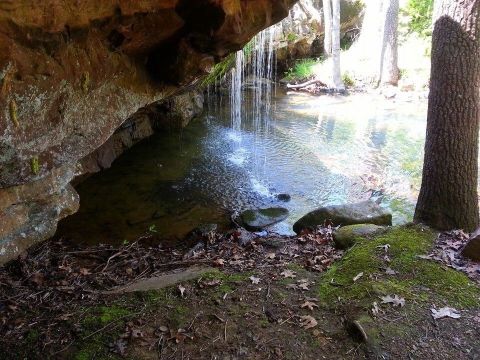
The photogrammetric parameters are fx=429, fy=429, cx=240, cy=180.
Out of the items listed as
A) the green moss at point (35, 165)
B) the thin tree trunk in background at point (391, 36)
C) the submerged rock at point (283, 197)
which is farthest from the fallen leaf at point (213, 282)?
the thin tree trunk in background at point (391, 36)

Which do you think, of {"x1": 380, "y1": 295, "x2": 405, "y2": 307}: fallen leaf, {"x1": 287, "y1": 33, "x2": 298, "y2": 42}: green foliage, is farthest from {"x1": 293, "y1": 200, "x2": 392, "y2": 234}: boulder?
{"x1": 287, "y1": 33, "x2": 298, "y2": 42}: green foliage

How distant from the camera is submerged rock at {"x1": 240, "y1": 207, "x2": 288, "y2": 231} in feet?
25.1

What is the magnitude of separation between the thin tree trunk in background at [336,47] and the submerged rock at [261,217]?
12618 millimetres

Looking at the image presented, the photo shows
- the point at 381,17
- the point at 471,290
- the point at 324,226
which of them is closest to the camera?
the point at 471,290

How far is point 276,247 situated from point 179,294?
2.42 m

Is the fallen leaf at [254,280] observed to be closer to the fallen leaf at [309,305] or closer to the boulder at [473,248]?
the fallen leaf at [309,305]

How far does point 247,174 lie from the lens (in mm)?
10094

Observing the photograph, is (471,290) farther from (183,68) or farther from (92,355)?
(183,68)

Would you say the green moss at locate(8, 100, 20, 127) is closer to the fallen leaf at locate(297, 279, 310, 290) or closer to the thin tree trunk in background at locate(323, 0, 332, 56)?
the fallen leaf at locate(297, 279, 310, 290)

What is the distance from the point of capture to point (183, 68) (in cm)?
672

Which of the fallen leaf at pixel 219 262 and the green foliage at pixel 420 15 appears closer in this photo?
the fallen leaf at pixel 219 262

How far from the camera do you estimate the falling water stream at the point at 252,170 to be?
8016 millimetres

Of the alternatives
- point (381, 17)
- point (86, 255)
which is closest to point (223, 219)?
point (86, 255)

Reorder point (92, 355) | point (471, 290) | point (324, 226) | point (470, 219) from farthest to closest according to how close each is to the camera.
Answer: point (324, 226)
point (470, 219)
point (471, 290)
point (92, 355)
